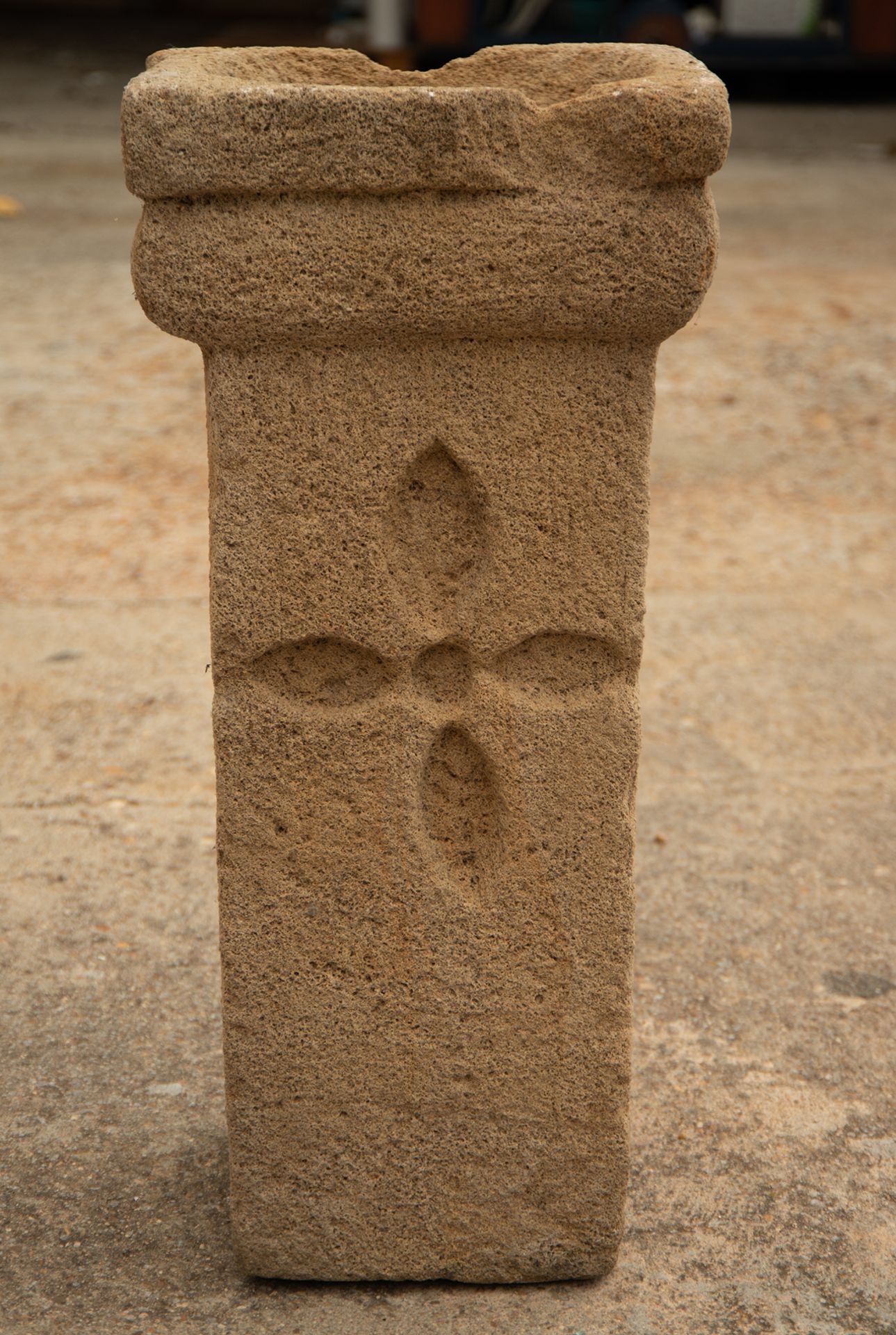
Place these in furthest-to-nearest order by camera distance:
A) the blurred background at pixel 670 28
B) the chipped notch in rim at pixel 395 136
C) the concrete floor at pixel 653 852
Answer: the blurred background at pixel 670 28, the concrete floor at pixel 653 852, the chipped notch in rim at pixel 395 136

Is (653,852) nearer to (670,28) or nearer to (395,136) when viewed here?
(395,136)

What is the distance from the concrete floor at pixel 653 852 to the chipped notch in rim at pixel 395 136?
0.79 m

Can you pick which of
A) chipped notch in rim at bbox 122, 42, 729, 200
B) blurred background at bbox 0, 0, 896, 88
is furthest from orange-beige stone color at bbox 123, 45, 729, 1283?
blurred background at bbox 0, 0, 896, 88

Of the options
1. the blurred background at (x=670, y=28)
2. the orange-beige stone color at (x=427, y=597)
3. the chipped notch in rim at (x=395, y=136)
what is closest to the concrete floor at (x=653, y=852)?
the orange-beige stone color at (x=427, y=597)

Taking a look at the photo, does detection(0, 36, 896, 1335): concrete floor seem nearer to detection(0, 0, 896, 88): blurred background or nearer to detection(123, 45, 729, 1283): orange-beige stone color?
detection(123, 45, 729, 1283): orange-beige stone color

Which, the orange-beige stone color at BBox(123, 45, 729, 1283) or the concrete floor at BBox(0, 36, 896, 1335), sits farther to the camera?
the concrete floor at BBox(0, 36, 896, 1335)

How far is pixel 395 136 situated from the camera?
180 cm

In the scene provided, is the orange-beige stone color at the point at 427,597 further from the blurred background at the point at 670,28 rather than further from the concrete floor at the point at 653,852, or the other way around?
the blurred background at the point at 670,28

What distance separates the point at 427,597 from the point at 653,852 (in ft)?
5.84

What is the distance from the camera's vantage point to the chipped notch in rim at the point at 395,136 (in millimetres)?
1796

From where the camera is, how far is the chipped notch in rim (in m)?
1.80

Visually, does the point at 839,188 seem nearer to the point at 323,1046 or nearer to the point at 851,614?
the point at 851,614

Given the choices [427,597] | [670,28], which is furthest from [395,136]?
[670,28]

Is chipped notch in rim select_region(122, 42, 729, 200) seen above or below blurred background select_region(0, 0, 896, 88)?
above
